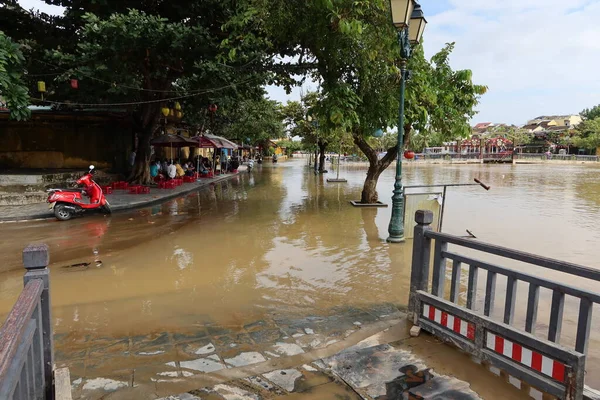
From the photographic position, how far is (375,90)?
1097 centimetres

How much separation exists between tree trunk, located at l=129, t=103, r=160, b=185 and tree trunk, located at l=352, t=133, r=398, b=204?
31.5ft

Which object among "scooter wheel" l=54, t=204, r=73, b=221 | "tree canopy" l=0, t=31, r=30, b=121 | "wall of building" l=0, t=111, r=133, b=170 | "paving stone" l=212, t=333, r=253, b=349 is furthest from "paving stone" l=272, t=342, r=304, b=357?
"wall of building" l=0, t=111, r=133, b=170

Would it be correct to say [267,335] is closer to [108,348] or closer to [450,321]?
[108,348]

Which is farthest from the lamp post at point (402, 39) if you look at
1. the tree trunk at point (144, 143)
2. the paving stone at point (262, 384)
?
the tree trunk at point (144, 143)

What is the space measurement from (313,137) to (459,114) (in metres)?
20.1

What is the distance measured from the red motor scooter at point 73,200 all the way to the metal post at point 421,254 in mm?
9638

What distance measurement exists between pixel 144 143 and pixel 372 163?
10571 mm

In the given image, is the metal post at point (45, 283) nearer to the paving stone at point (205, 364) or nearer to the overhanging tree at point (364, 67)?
the paving stone at point (205, 364)

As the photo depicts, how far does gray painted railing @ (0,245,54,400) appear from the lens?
5.56ft

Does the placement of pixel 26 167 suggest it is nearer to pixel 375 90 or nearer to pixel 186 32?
pixel 186 32

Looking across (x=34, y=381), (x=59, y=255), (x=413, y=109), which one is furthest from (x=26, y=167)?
(x=34, y=381)

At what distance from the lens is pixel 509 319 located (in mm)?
3434

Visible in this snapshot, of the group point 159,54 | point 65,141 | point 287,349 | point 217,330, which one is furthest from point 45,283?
point 65,141

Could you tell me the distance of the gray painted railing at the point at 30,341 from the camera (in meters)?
1.70
